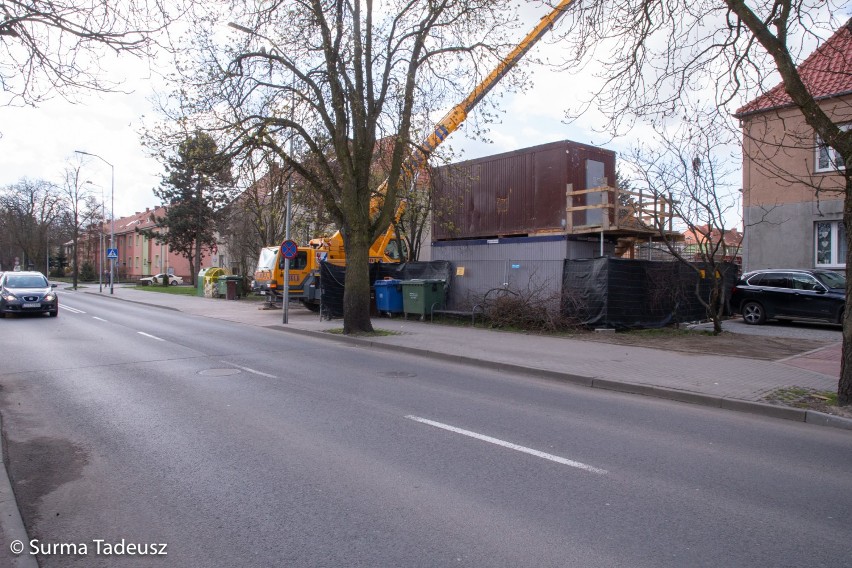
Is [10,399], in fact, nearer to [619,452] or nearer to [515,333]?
[619,452]

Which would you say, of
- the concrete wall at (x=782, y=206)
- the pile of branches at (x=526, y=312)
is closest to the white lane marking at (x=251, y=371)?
the pile of branches at (x=526, y=312)

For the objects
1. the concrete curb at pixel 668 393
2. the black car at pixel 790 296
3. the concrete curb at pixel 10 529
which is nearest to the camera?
the concrete curb at pixel 10 529

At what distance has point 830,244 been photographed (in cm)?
1852

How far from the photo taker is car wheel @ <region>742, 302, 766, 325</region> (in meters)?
16.3

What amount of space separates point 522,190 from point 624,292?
549 centimetres

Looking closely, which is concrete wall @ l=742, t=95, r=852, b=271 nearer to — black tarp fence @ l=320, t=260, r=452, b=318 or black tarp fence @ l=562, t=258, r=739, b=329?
black tarp fence @ l=562, t=258, r=739, b=329

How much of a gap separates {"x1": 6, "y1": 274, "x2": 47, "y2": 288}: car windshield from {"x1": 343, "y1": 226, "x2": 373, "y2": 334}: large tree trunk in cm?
1281

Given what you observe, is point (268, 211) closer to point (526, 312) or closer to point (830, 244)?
point (526, 312)

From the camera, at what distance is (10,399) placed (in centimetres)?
768

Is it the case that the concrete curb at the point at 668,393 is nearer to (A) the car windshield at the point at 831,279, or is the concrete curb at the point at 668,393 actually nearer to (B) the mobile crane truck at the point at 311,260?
(B) the mobile crane truck at the point at 311,260

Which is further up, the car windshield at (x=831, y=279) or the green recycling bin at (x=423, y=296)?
the car windshield at (x=831, y=279)

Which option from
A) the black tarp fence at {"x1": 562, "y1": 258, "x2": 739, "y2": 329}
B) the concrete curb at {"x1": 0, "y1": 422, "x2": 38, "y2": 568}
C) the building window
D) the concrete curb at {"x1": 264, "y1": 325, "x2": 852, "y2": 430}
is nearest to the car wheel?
the black tarp fence at {"x1": 562, "y1": 258, "x2": 739, "y2": 329}

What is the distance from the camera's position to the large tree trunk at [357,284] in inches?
587

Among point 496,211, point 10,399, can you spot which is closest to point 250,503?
point 10,399
